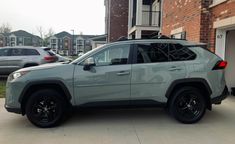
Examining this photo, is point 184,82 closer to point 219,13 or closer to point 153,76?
point 153,76

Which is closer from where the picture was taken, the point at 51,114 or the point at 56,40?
the point at 51,114

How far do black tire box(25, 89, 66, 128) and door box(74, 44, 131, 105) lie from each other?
396 mm

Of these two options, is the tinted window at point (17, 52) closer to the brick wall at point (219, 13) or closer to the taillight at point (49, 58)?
the taillight at point (49, 58)

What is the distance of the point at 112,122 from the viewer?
5.37 metres

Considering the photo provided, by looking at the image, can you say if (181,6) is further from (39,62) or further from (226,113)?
(39,62)

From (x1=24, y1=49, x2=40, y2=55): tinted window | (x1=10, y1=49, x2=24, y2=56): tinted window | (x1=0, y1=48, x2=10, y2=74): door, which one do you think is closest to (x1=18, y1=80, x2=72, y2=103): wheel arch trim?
(x1=24, y1=49, x2=40, y2=55): tinted window

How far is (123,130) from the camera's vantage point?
16.0 ft

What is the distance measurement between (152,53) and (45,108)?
2538 mm

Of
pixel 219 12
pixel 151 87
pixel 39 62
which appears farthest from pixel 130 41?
pixel 39 62

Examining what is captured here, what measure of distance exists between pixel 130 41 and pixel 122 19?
20601 mm

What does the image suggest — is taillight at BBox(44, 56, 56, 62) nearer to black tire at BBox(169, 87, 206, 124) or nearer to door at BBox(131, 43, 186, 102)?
door at BBox(131, 43, 186, 102)

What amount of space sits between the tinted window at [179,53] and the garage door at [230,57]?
370cm

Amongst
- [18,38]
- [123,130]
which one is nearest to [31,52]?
[123,130]

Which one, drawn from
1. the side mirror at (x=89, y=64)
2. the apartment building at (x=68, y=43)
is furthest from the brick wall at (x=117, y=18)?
the apartment building at (x=68, y=43)
